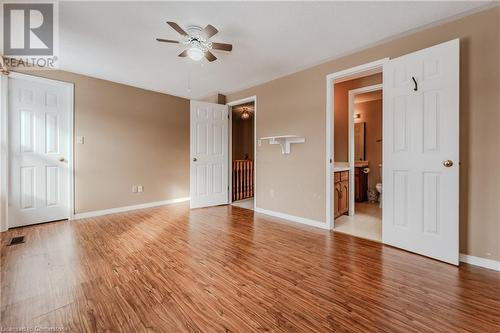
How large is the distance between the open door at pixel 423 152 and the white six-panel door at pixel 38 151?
4.82 m

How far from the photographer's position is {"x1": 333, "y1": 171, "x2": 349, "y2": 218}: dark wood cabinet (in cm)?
348

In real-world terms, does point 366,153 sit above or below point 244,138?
below

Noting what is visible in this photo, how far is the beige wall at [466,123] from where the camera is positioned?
202 centimetres

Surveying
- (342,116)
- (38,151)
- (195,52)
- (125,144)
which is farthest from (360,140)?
(38,151)

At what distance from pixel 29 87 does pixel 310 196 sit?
4621mm

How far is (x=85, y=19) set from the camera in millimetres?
2225

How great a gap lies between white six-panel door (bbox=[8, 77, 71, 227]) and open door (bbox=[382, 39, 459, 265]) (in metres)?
4.82

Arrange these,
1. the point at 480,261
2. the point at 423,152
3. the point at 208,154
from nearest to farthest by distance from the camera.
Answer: the point at 480,261 → the point at 423,152 → the point at 208,154

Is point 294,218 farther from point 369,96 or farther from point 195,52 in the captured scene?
point 369,96

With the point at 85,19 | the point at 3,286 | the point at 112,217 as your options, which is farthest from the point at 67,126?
the point at 3,286

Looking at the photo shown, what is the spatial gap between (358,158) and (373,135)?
0.64 meters

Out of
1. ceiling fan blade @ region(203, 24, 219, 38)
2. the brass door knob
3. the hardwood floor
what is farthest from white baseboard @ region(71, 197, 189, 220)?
the brass door knob

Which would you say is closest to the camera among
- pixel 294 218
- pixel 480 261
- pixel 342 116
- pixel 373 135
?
pixel 480 261

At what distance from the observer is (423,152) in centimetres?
228
